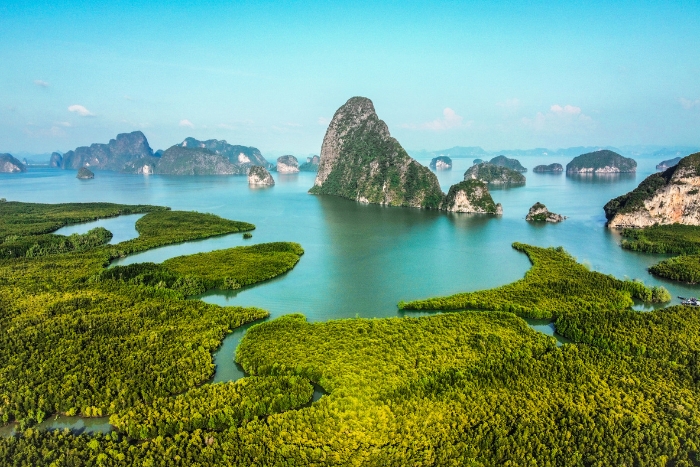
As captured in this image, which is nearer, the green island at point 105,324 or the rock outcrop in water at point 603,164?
the green island at point 105,324

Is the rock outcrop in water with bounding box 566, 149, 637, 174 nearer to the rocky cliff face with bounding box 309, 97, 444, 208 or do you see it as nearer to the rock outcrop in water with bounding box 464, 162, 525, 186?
the rock outcrop in water with bounding box 464, 162, 525, 186

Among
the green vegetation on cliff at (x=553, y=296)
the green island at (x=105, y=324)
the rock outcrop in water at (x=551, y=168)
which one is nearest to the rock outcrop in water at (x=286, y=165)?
the rock outcrop in water at (x=551, y=168)

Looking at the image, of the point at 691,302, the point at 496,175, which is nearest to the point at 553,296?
the point at 691,302

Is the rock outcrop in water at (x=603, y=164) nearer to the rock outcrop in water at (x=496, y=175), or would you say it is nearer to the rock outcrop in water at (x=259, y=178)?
the rock outcrop in water at (x=496, y=175)

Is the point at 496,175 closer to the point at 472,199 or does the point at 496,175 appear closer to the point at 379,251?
the point at 472,199

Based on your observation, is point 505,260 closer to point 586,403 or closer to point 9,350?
point 586,403

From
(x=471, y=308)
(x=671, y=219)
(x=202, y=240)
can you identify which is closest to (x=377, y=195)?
(x=202, y=240)

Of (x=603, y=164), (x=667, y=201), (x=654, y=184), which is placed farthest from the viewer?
(x=603, y=164)
